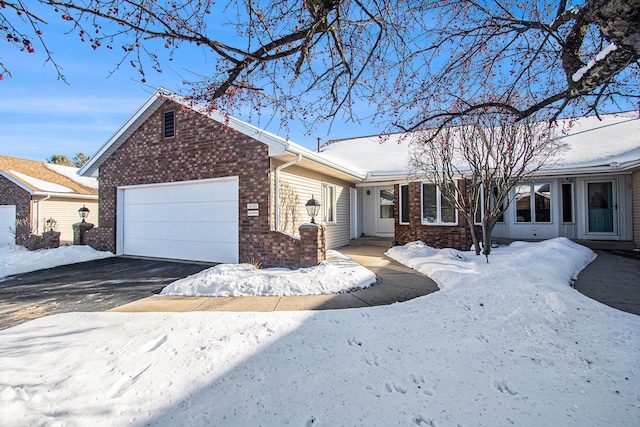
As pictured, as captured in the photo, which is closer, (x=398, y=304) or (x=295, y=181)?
(x=398, y=304)

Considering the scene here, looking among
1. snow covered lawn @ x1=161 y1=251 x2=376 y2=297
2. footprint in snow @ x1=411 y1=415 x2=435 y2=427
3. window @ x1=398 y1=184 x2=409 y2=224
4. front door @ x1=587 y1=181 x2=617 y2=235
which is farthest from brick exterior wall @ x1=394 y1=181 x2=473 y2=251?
footprint in snow @ x1=411 y1=415 x2=435 y2=427

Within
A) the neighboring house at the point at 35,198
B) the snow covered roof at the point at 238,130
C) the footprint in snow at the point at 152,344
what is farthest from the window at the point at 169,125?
the neighboring house at the point at 35,198

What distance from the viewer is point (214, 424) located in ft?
7.40

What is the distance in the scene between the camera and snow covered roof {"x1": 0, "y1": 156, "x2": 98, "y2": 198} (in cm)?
1499

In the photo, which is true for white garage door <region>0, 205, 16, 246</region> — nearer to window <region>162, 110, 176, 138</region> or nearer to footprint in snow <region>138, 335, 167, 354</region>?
window <region>162, 110, 176, 138</region>

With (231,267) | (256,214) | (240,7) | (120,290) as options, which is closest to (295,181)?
(256,214)

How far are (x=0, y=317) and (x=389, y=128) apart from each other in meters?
6.68

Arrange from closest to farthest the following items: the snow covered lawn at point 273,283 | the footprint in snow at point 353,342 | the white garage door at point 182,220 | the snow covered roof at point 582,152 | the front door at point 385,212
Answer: the footprint in snow at point 353,342
the snow covered lawn at point 273,283
the white garage door at point 182,220
the snow covered roof at point 582,152
the front door at point 385,212

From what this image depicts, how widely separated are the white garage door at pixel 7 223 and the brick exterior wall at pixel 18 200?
11.4 inches

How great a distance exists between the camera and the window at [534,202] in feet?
38.0

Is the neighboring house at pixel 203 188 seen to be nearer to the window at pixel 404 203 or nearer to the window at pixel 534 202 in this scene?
the window at pixel 404 203

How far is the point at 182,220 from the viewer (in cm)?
971

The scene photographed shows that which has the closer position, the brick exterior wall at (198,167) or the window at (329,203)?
the brick exterior wall at (198,167)

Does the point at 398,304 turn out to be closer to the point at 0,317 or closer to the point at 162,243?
the point at 0,317
